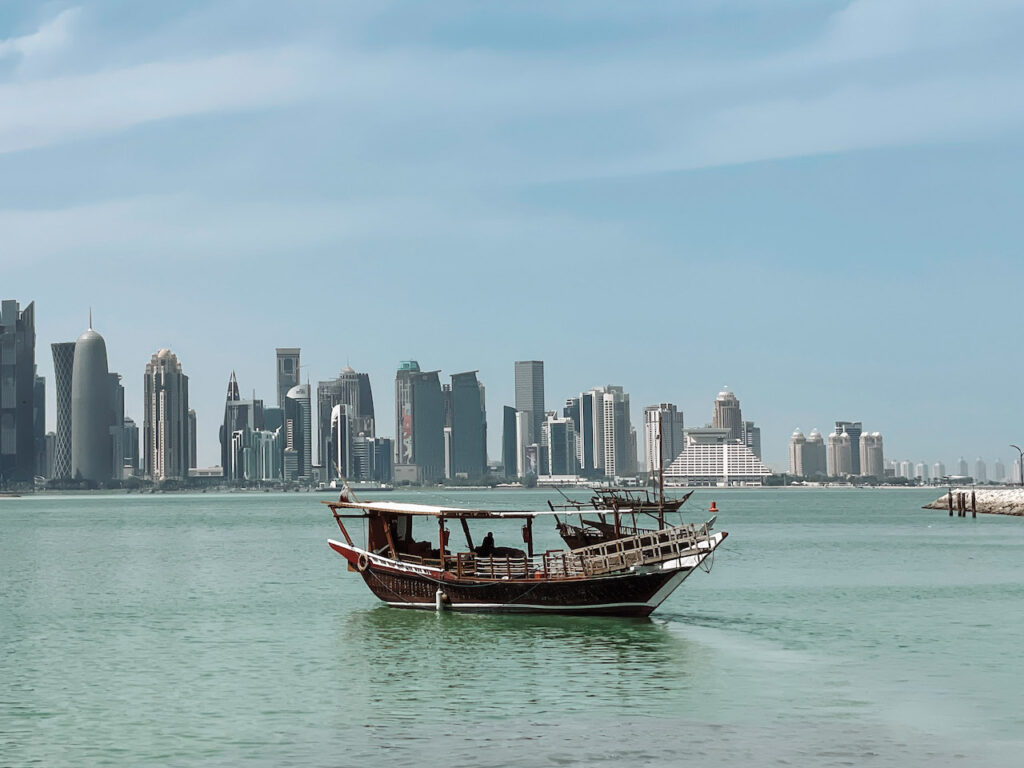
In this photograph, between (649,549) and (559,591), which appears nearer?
(649,549)

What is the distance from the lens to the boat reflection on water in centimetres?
2998

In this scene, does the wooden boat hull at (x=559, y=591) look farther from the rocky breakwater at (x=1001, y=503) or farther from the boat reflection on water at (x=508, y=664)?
the rocky breakwater at (x=1001, y=503)

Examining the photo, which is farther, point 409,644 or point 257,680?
point 409,644

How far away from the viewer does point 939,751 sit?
966 inches

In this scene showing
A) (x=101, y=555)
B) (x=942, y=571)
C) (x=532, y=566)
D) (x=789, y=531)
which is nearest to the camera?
(x=532, y=566)

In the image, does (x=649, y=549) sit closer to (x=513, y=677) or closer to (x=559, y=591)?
(x=559, y=591)

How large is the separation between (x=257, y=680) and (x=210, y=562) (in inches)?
2132

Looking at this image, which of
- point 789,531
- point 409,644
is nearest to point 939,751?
point 409,644

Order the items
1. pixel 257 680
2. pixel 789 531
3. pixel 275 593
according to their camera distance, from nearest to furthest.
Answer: pixel 257 680
pixel 275 593
pixel 789 531

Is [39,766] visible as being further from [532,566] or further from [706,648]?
[532,566]

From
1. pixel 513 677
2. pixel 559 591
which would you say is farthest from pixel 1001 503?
pixel 513 677

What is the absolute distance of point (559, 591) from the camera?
1752 inches

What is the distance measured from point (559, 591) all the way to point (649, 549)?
142 inches

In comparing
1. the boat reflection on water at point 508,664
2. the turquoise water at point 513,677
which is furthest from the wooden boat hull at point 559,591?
the turquoise water at point 513,677
